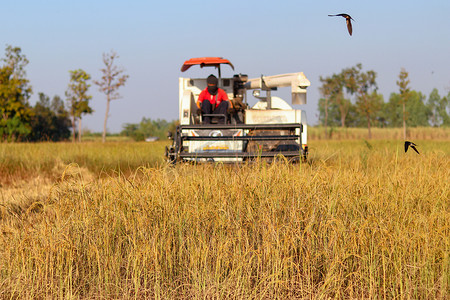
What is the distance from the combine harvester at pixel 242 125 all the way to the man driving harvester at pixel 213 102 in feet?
0.46

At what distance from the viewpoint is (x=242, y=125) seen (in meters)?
8.50

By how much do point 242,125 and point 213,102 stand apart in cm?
188

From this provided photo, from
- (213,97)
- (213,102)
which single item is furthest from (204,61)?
(213,102)

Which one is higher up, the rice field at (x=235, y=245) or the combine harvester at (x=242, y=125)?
the combine harvester at (x=242, y=125)

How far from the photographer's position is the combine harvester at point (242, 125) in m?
8.12

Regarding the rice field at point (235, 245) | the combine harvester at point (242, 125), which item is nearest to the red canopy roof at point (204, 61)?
the combine harvester at point (242, 125)

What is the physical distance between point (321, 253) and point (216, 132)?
231 inches

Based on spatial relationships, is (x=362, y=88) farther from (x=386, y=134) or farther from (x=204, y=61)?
(x=204, y=61)

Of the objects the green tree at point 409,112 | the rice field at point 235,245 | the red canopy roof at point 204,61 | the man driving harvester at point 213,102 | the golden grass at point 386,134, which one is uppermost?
the green tree at point 409,112

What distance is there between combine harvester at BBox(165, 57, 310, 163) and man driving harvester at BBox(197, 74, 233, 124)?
5.5 inches

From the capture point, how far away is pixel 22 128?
48250 mm

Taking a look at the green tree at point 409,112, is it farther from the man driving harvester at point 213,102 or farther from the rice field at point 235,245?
the rice field at point 235,245

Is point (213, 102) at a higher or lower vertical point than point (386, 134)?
higher

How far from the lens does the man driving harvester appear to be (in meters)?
9.91
